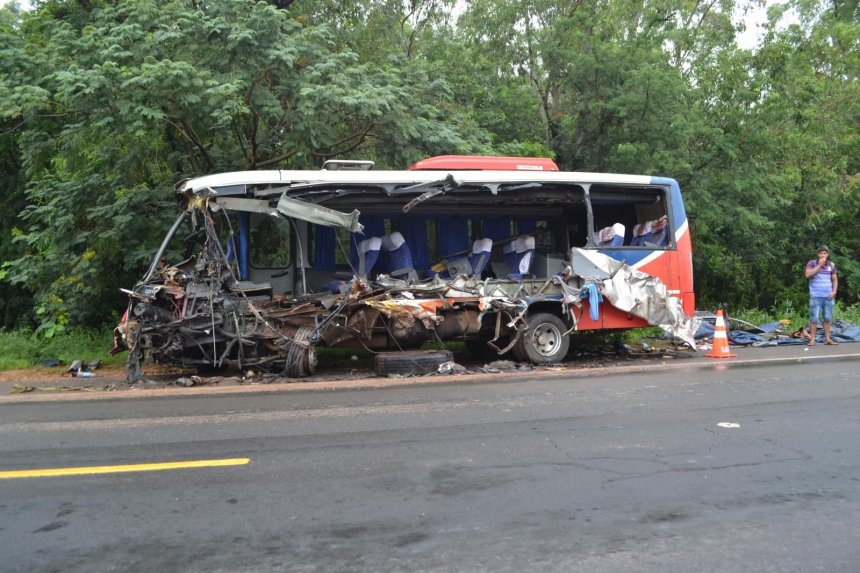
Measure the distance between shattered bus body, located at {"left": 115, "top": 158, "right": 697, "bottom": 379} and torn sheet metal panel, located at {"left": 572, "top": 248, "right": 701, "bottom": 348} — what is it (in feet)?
0.08

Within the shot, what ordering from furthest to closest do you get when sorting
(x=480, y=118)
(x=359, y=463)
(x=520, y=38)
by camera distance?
(x=520, y=38) → (x=480, y=118) → (x=359, y=463)

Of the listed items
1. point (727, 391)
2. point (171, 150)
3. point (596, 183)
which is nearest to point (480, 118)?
point (596, 183)

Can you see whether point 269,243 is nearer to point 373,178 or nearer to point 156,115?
point 373,178

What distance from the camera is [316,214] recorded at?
9.87 metres

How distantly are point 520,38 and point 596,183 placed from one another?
876 centimetres

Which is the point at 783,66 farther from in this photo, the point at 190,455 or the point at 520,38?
the point at 190,455

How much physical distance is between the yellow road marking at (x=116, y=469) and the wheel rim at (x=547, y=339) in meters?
6.54

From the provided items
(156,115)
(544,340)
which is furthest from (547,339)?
(156,115)

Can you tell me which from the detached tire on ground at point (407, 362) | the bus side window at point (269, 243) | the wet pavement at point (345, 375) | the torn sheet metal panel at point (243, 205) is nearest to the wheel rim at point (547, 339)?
the wet pavement at point (345, 375)

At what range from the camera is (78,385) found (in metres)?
9.43

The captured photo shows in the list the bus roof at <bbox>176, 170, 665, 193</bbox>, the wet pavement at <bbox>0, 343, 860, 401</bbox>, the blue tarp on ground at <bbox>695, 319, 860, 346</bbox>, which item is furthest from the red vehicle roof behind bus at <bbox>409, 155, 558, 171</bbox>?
the blue tarp on ground at <bbox>695, 319, 860, 346</bbox>

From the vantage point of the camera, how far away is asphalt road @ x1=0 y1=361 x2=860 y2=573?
380 cm

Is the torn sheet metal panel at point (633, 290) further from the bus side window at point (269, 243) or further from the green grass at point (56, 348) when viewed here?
the green grass at point (56, 348)

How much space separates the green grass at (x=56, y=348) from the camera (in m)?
11.4
